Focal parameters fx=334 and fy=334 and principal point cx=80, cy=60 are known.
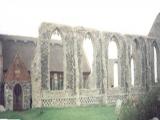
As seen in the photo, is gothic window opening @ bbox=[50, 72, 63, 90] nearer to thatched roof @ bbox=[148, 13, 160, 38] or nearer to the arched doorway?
the arched doorway

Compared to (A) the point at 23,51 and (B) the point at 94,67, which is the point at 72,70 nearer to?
(B) the point at 94,67

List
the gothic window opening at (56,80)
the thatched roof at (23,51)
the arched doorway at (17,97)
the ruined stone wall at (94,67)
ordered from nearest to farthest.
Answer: the ruined stone wall at (94,67) → the arched doorway at (17,97) → the thatched roof at (23,51) → the gothic window opening at (56,80)

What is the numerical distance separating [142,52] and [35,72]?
44.9 feet

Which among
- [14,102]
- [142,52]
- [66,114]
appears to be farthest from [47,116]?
[142,52]

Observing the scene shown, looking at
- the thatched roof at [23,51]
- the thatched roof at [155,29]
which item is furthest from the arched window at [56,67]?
the thatched roof at [155,29]

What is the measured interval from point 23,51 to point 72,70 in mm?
11046

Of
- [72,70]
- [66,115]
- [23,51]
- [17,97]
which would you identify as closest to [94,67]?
[72,70]

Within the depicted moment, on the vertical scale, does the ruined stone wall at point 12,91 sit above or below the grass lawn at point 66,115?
above

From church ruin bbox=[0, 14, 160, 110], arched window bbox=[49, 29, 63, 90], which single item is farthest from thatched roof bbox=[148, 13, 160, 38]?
arched window bbox=[49, 29, 63, 90]

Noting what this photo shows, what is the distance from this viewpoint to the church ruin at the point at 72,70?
90.3 feet

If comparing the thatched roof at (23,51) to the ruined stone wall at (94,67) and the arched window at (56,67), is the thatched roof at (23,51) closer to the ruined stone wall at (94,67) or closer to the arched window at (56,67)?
the arched window at (56,67)

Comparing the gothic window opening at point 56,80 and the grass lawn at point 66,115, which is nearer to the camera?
the grass lawn at point 66,115

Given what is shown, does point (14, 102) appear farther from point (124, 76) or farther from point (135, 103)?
point (135, 103)

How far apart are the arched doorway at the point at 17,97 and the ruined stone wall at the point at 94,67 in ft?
13.0
